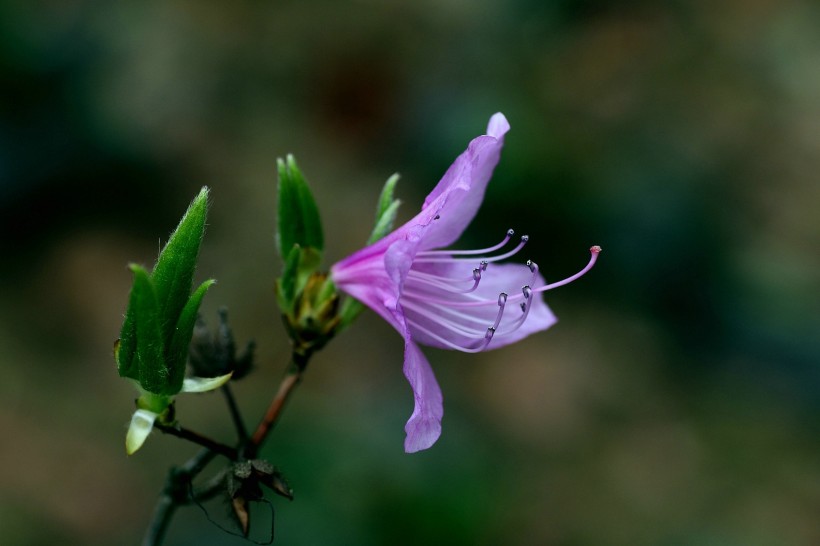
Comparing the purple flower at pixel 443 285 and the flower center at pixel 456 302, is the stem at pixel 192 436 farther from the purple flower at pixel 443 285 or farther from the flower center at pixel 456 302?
the flower center at pixel 456 302

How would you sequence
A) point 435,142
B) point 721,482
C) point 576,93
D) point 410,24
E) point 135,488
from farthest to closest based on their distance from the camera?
point 410,24
point 576,93
point 435,142
point 721,482
point 135,488

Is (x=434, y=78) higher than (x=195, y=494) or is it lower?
lower

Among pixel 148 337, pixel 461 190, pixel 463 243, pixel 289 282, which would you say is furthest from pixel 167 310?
pixel 463 243

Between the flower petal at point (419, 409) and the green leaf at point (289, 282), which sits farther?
the green leaf at point (289, 282)

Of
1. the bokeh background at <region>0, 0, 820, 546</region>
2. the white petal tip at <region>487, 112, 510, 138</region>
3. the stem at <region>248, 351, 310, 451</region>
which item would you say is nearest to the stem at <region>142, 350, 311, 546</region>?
the stem at <region>248, 351, 310, 451</region>

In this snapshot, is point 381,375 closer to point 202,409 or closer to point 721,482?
point 202,409

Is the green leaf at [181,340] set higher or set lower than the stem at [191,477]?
higher

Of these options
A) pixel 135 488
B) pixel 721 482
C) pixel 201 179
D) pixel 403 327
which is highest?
pixel 403 327

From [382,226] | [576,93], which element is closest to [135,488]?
[382,226]

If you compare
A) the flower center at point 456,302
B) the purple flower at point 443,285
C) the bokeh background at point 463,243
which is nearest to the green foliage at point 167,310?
the purple flower at point 443,285
